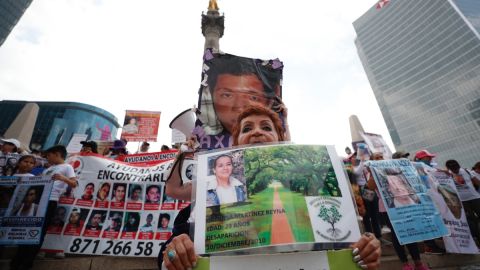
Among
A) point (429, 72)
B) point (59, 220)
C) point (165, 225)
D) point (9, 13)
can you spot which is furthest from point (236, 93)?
point (429, 72)

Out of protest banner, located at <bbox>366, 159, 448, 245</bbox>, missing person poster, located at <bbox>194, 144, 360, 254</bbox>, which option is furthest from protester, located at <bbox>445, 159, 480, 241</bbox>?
missing person poster, located at <bbox>194, 144, 360, 254</bbox>

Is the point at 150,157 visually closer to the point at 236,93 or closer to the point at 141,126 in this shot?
the point at 236,93

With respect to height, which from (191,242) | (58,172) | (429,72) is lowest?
(191,242)

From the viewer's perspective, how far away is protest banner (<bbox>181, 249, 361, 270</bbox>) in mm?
1283

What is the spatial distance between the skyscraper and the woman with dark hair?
105 m

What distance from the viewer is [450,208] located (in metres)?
4.91

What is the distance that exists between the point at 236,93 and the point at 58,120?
8265 cm

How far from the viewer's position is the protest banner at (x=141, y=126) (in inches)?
467

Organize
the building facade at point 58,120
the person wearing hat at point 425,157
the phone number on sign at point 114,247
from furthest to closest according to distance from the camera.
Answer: the building facade at point 58,120 < the person wearing hat at point 425,157 < the phone number on sign at point 114,247

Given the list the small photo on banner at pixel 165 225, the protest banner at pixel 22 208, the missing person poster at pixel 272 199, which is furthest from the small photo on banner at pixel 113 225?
the missing person poster at pixel 272 199

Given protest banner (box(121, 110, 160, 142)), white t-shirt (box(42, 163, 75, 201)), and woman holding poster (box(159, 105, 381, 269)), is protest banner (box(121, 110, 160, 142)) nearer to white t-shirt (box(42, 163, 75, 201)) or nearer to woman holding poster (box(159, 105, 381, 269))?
white t-shirt (box(42, 163, 75, 201))

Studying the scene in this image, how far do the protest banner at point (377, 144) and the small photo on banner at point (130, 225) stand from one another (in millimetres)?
6096

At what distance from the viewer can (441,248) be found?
193 inches

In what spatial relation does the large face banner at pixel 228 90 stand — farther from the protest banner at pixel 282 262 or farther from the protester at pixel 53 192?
the protest banner at pixel 282 262
